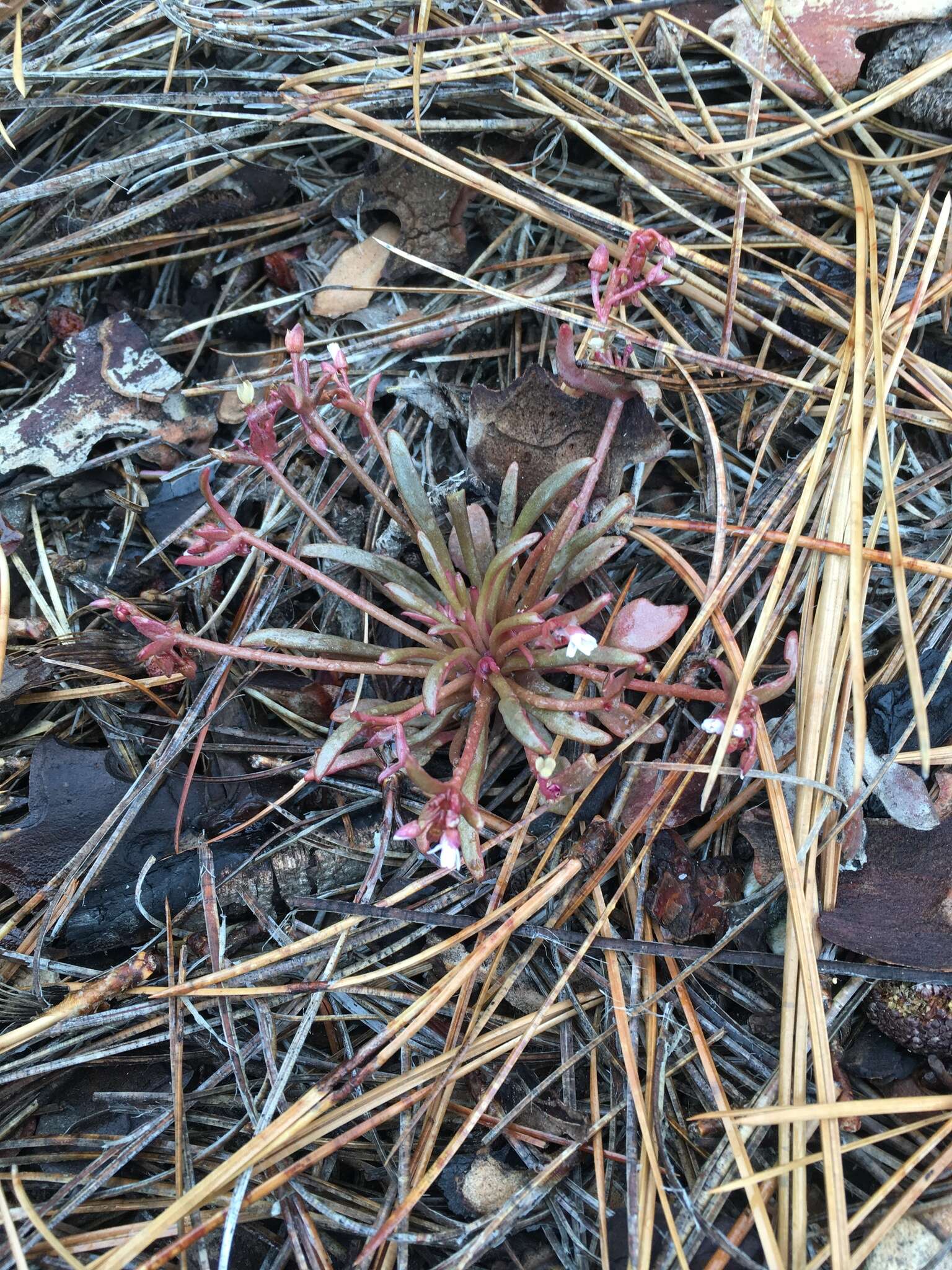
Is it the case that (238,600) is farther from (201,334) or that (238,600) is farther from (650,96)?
(650,96)

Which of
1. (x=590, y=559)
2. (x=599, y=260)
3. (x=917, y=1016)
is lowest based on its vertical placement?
(x=917, y=1016)

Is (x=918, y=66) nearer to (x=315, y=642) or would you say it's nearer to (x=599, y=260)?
(x=599, y=260)

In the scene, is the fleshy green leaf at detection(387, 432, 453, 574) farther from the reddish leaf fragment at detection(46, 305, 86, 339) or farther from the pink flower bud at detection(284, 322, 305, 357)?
the reddish leaf fragment at detection(46, 305, 86, 339)

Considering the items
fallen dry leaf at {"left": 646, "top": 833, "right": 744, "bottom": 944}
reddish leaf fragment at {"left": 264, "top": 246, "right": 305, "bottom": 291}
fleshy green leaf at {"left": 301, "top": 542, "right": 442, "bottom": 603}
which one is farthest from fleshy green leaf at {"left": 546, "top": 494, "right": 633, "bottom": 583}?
reddish leaf fragment at {"left": 264, "top": 246, "right": 305, "bottom": 291}

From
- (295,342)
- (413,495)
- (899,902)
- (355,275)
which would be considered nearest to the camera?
(899,902)

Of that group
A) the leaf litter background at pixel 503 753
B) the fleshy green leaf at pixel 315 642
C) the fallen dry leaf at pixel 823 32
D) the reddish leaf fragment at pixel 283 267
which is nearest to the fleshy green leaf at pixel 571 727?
the leaf litter background at pixel 503 753

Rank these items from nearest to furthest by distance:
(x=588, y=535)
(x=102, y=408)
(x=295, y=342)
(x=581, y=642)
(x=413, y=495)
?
(x=581, y=642) < (x=295, y=342) < (x=588, y=535) < (x=413, y=495) < (x=102, y=408)

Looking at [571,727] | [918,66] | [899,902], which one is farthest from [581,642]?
[918,66]
